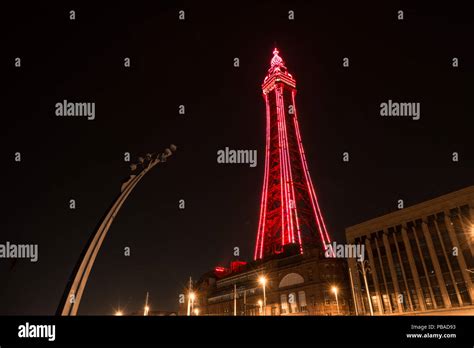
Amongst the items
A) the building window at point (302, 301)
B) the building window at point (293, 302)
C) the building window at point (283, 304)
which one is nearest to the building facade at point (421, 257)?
the building window at point (302, 301)

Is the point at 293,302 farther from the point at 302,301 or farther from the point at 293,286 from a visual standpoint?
the point at 293,286

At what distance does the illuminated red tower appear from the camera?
80125 millimetres

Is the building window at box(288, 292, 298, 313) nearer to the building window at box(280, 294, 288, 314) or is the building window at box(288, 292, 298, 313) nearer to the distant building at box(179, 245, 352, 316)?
the distant building at box(179, 245, 352, 316)

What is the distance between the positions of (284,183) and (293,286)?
2594 centimetres

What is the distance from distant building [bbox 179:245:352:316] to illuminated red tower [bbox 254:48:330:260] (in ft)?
13.0

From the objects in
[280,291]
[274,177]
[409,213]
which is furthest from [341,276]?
[274,177]

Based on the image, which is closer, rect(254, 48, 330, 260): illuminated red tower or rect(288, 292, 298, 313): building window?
rect(288, 292, 298, 313): building window

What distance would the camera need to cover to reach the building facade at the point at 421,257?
149 ft

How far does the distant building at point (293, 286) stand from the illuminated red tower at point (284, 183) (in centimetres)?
396

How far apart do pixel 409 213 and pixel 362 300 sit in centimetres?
1561

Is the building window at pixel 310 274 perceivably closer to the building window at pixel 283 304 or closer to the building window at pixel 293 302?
the building window at pixel 293 302

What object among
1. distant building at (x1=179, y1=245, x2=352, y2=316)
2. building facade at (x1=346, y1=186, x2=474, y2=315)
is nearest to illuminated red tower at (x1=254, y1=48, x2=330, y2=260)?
distant building at (x1=179, y1=245, x2=352, y2=316)
